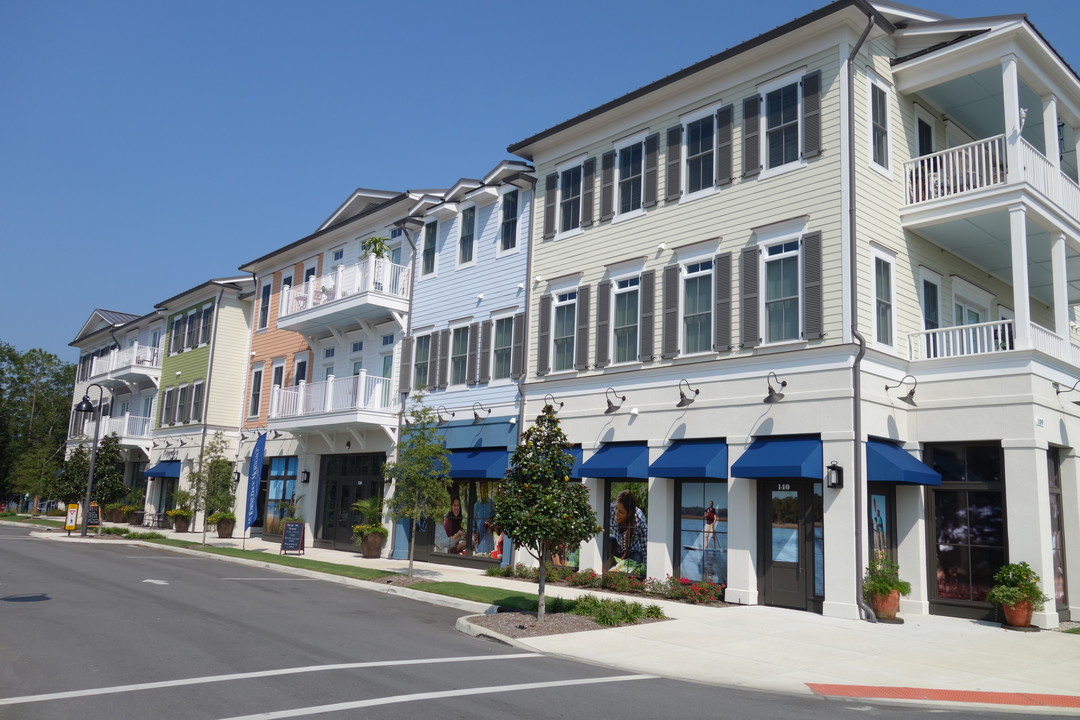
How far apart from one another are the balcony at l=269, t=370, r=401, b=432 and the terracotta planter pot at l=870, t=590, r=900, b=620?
1593cm

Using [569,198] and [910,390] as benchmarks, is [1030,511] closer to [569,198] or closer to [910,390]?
[910,390]

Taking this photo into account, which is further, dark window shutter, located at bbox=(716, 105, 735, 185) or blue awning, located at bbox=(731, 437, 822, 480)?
dark window shutter, located at bbox=(716, 105, 735, 185)

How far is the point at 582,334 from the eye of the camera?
20.9 metres

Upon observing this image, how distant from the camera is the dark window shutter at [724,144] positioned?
18.3m

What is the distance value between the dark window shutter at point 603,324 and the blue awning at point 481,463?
4.09 meters

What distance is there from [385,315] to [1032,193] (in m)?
18.8

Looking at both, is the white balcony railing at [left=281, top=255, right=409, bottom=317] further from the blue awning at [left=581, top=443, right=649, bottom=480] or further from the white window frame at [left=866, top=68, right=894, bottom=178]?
the white window frame at [left=866, top=68, right=894, bottom=178]

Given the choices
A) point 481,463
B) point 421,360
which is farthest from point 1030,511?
point 421,360

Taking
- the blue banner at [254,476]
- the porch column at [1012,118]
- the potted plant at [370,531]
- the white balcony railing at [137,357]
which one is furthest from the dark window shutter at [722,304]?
the white balcony railing at [137,357]

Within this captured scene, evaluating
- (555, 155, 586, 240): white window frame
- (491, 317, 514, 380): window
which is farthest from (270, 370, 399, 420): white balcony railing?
(555, 155, 586, 240): white window frame

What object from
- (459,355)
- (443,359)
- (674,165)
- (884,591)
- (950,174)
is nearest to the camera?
(884,591)

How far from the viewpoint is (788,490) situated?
16.5m

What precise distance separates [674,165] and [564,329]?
16.4 feet

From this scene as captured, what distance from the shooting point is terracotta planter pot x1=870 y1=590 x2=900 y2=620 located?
48.5 feet
